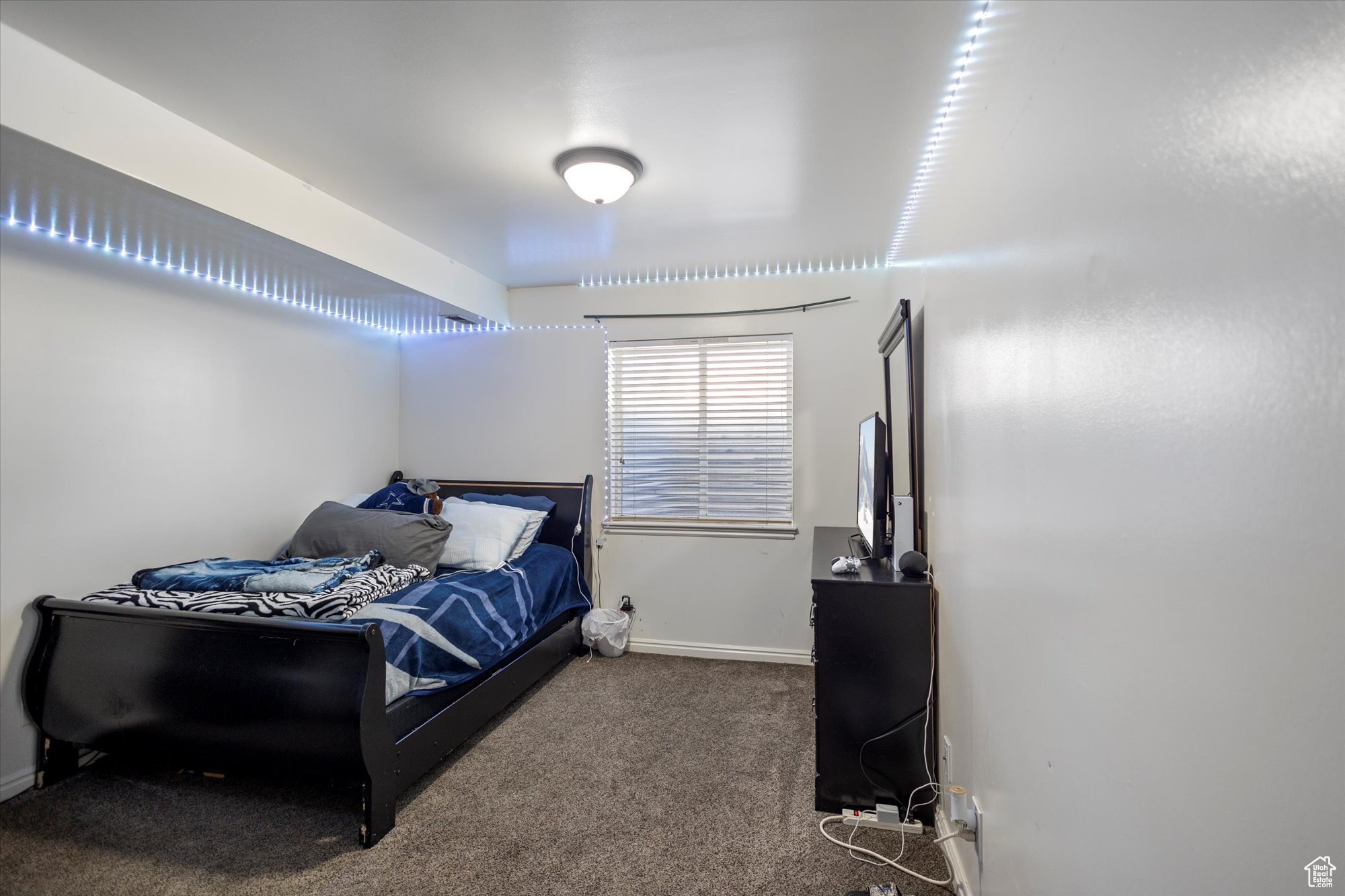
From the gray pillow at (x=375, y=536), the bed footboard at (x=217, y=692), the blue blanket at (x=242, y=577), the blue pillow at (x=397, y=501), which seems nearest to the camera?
the bed footboard at (x=217, y=692)

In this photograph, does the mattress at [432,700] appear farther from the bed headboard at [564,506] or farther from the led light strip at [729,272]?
the led light strip at [729,272]

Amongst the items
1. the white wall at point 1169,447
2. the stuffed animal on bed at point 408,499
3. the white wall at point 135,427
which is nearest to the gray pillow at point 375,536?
the white wall at point 135,427

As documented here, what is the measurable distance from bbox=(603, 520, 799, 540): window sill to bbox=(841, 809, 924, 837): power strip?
1.79m

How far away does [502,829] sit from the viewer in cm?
212

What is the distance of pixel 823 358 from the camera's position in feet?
12.3

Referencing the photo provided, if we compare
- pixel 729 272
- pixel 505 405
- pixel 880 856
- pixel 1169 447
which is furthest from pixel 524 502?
pixel 1169 447

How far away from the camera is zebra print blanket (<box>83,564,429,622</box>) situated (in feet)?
7.42

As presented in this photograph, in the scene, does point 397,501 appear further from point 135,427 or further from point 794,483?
point 794,483

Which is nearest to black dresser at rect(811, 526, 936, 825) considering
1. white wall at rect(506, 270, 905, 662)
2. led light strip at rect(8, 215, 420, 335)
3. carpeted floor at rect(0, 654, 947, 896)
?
carpeted floor at rect(0, 654, 947, 896)

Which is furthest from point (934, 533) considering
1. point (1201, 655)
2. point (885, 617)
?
point (1201, 655)

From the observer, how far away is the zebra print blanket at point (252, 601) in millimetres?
2262

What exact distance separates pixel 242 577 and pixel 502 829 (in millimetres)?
1520

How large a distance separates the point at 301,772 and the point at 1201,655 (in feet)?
7.78

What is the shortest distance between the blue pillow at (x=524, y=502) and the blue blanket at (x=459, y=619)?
0.43 m
